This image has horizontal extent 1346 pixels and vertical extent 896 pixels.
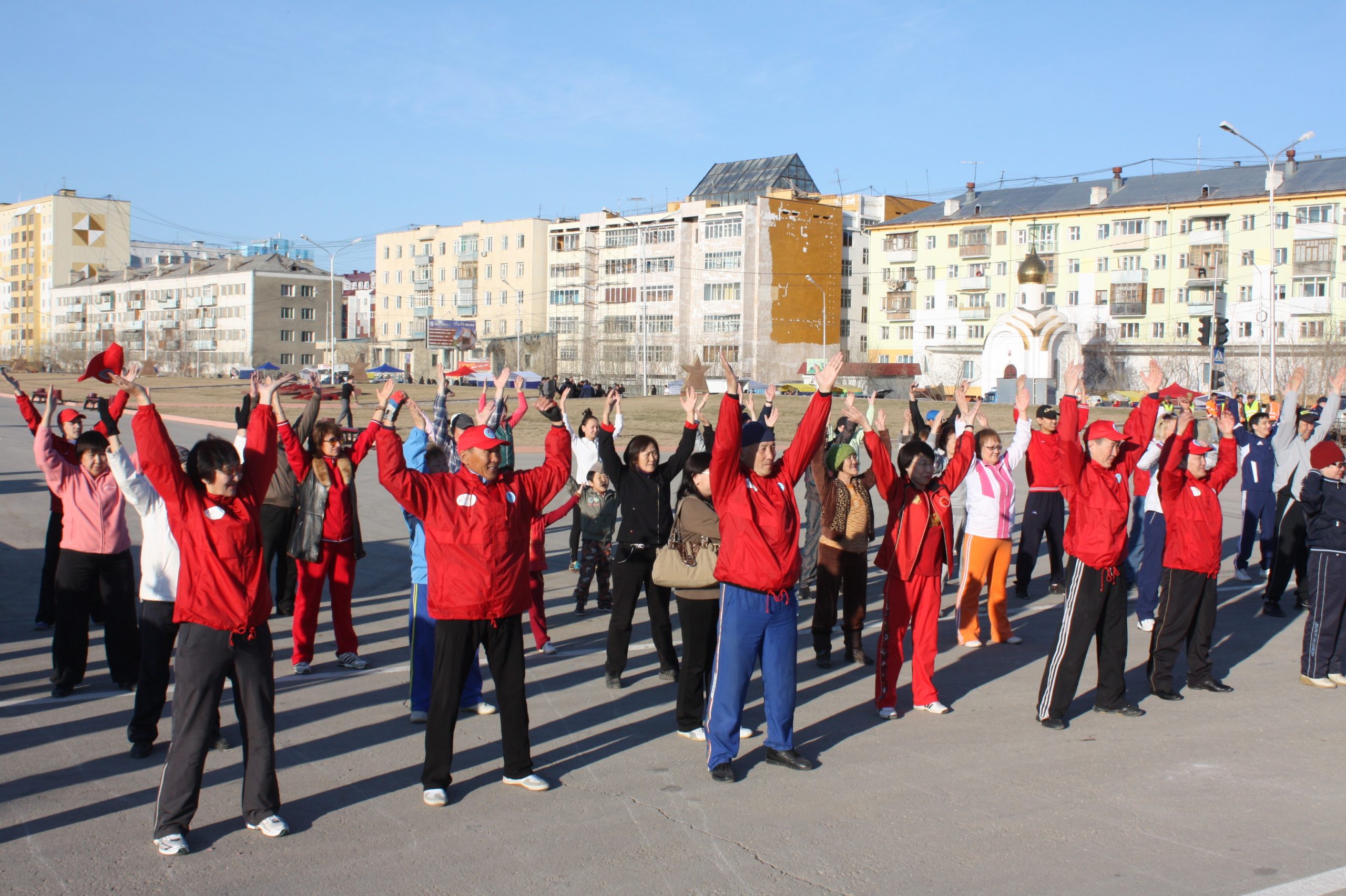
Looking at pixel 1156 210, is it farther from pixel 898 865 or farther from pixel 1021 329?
pixel 898 865

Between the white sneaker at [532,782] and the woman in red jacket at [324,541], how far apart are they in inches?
108

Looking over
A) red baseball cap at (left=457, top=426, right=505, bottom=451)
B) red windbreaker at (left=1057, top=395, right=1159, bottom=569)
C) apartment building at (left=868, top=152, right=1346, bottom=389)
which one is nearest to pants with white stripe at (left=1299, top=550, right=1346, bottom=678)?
red windbreaker at (left=1057, top=395, right=1159, bottom=569)

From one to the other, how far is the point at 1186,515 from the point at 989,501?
1.97 meters

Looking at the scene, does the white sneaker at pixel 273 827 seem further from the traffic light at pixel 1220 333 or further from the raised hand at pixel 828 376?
the traffic light at pixel 1220 333

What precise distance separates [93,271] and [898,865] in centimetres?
14407

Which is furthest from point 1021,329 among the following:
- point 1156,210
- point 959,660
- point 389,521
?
point 959,660

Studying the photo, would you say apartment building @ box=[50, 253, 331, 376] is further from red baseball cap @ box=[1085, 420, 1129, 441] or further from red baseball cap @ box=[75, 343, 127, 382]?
red baseball cap @ box=[1085, 420, 1129, 441]

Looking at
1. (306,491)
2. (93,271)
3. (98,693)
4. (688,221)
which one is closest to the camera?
(98,693)

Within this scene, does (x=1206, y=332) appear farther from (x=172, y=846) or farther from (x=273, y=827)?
(x=172, y=846)

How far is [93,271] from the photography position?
130 metres

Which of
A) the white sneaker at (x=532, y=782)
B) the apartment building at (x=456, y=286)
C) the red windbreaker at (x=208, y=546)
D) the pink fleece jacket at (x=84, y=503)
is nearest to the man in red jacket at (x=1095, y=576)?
the white sneaker at (x=532, y=782)

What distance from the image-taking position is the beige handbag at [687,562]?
659cm

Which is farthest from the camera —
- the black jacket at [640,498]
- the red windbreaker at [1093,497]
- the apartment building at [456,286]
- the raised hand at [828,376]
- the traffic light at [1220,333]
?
the apartment building at [456,286]

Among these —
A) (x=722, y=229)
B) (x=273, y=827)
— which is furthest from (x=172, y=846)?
(x=722, y=229)
